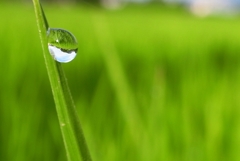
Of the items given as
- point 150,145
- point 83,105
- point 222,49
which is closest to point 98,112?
point 83,105

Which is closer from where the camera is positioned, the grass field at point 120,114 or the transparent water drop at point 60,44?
the transparent water drop at point 60,44

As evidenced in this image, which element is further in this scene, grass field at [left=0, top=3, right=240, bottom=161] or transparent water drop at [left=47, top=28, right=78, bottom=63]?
grass field at [left=0, top=3, right=240, bottom=161]

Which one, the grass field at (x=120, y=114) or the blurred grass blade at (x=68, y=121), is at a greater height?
the grass field at (x=120, y=114)

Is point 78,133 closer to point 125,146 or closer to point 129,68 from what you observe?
point 125,146

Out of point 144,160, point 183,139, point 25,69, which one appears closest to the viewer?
point 144,160

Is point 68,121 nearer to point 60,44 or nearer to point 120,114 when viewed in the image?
A: point 60,44

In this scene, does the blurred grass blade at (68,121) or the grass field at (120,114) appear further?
the grass field at (120,114)

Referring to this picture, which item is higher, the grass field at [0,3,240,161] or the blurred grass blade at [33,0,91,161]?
the grass field at [0,3,240,161]

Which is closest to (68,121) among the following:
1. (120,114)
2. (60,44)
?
(60,44)

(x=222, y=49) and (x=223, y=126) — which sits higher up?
(x=222, y=49)
